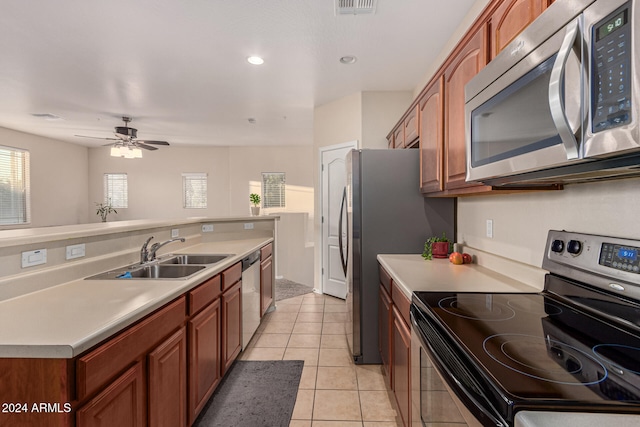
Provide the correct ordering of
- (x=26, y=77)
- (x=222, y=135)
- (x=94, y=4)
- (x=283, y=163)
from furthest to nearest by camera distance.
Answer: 1. (x=283, y=163)
2. (x=222, y=135)
3. (x=26, y=77)
4. (x=94, y=4)

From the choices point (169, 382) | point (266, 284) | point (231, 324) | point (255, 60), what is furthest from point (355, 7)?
point (266, 284)

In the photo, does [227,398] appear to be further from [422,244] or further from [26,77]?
[26,77]

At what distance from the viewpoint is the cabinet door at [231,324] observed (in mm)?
2201

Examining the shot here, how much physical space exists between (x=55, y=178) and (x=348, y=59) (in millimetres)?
7016

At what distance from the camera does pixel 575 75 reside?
0.78m

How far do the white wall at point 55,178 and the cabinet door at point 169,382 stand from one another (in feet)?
22.0

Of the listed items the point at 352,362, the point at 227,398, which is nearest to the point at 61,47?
the point at 227,398

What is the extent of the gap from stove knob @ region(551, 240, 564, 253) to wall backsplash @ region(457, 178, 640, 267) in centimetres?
7

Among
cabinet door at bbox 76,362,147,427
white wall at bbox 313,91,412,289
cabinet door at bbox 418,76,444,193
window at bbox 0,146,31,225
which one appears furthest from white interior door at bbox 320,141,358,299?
window at bbox 0,146,31,225

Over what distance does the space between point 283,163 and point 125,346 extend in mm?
6979

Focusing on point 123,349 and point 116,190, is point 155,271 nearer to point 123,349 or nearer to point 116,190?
point 123,349

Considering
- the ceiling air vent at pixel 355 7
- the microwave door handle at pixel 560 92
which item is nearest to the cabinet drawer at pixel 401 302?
the microwave door handle at pixel 560 92

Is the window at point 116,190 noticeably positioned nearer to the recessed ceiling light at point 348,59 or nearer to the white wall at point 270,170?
the white wall at point 270,170

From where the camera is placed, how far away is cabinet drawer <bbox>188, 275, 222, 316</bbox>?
1.72 m
